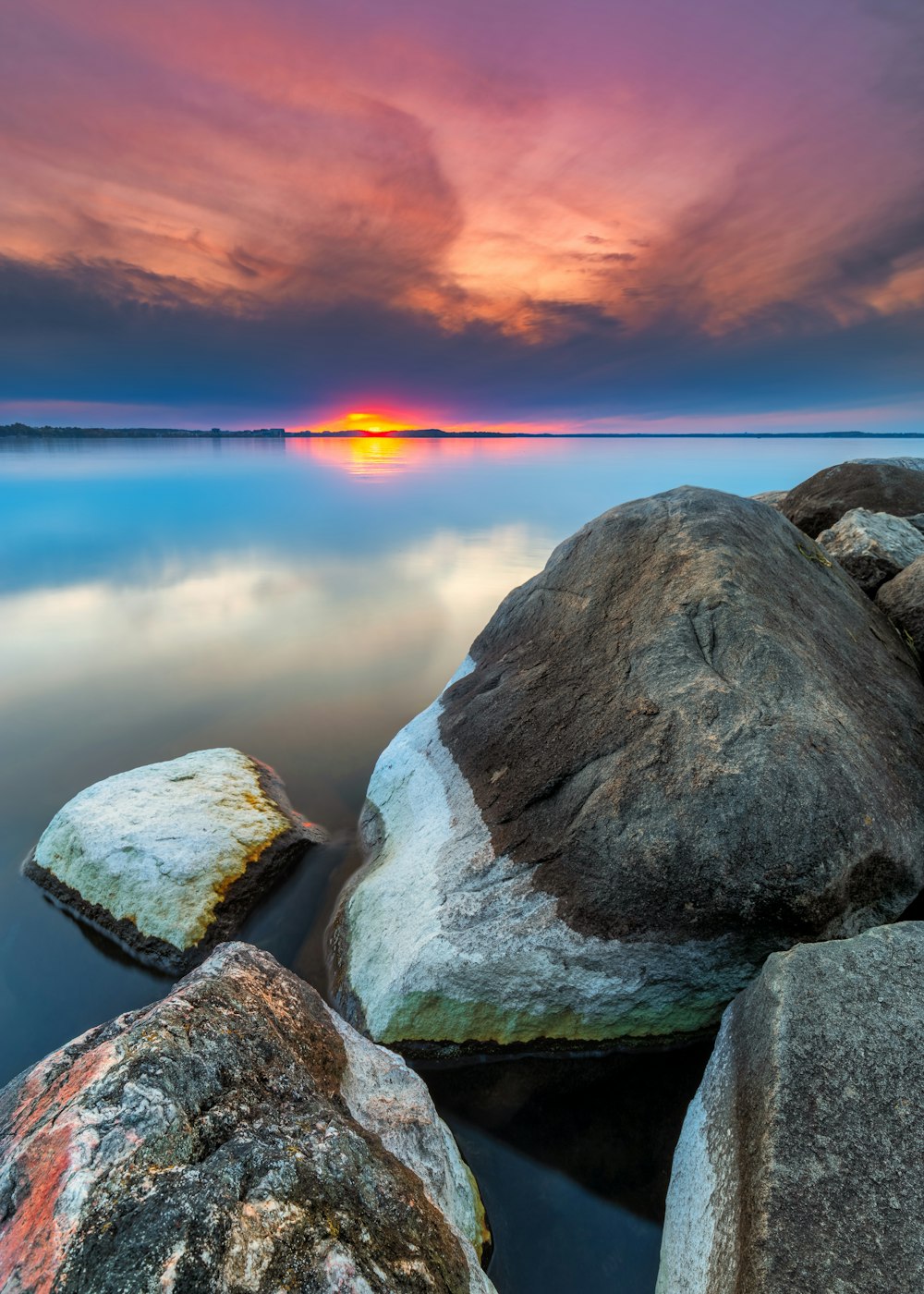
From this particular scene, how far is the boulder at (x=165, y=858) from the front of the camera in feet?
22.1

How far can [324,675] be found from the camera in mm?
15742

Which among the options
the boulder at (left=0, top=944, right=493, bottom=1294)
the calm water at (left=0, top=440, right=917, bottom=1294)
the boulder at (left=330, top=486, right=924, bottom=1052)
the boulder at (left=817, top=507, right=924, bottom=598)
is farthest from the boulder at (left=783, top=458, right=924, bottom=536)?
the boulder at (left=0, top=944, right=493, bottom=1294)

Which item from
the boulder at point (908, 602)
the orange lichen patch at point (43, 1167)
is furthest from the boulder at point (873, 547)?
the orange lichen patch at point (43, 1167)

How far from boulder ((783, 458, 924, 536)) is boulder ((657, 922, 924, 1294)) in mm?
9711

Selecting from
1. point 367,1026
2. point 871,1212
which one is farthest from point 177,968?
point 871,1212

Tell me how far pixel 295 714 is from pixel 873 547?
10618mm

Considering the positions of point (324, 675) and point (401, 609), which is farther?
point (401, 609)

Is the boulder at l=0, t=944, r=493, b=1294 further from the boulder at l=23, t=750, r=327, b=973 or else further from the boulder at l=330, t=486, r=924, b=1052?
the boulder at l=23, t=750, r=327, b=973

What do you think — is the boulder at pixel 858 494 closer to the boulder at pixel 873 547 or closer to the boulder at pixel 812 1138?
the boulder at pixel 873 547

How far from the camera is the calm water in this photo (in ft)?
15.2

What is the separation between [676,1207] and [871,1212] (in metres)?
1.44

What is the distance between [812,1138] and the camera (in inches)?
123

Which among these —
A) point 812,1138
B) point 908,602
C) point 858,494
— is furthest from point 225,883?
point 858,494

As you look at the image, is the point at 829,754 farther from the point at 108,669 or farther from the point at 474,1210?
the point at 108,669
